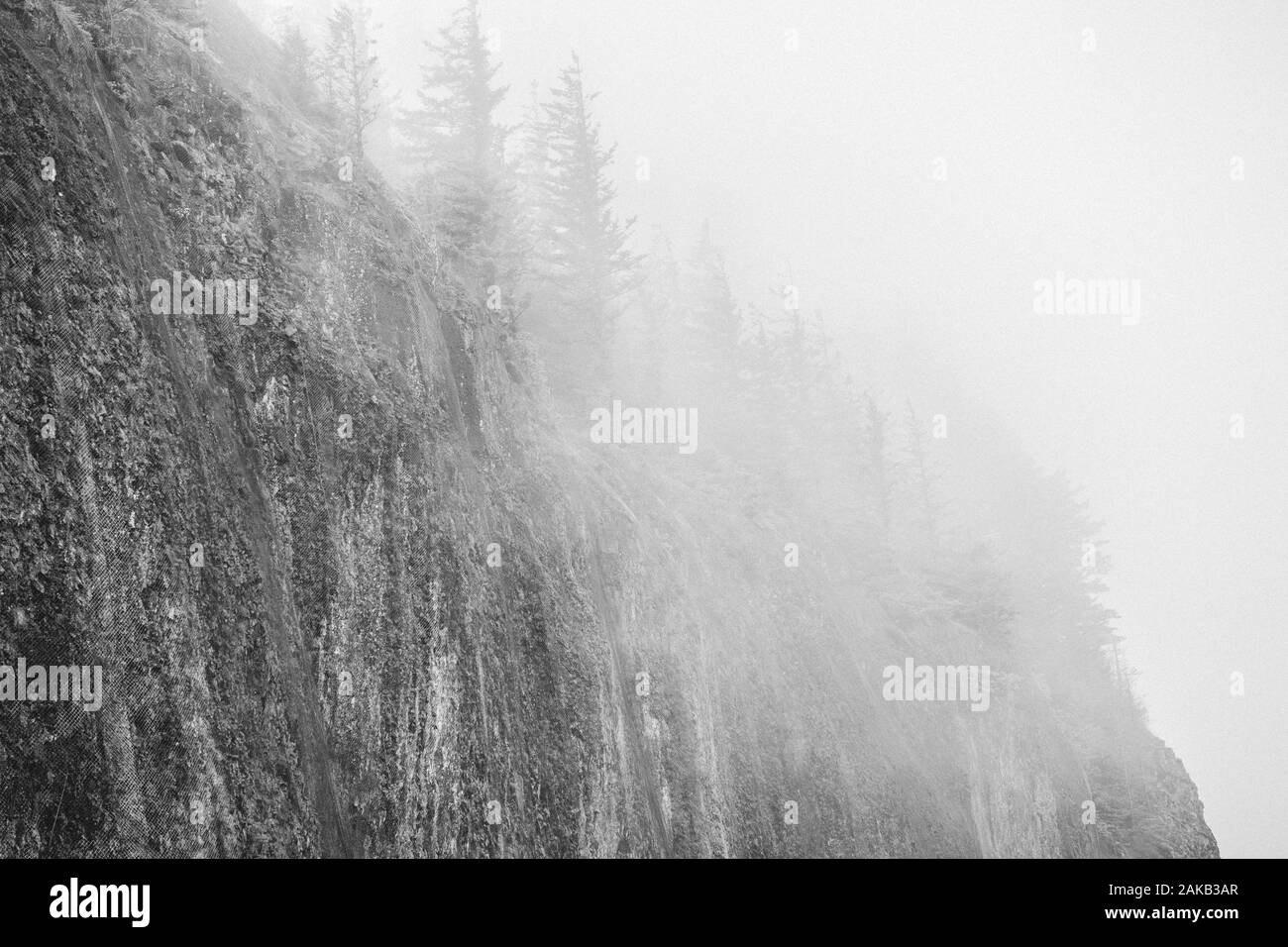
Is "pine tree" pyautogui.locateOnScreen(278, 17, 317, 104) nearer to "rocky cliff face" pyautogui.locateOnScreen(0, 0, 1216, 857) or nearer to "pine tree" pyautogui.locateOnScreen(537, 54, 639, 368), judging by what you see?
"rocky cliff face" pyautogui.locateOnScreen(0, 0, 1216, 857)

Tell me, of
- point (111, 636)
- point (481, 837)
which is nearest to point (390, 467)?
point (111, 636)

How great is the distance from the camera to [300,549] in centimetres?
1027

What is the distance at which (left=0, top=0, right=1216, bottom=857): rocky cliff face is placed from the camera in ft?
24.5

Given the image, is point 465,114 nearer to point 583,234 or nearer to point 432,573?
point 583,234

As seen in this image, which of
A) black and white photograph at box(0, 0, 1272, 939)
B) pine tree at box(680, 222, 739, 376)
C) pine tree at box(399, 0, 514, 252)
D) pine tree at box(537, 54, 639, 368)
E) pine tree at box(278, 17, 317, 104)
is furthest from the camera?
pine tree at box(680, 222, 739, 376)

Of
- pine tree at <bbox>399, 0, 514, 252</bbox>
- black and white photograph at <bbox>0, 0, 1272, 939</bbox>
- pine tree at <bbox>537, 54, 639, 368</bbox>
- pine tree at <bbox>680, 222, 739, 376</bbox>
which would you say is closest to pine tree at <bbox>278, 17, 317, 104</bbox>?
black and white photograph at <bbox>0, 0, 1272, 939</bbox>

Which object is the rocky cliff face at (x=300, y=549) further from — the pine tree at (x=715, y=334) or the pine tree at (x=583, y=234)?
the pine tree at (x=715, y=334)

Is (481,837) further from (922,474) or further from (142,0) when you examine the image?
(922,474)

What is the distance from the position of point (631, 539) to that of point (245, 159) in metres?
11.7

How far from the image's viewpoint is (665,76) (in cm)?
16012

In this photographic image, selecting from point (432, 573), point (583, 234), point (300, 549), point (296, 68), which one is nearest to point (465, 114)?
point (583, 234)

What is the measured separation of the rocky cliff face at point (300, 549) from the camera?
295 inches

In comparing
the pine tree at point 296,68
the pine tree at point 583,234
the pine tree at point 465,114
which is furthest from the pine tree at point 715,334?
the pine tree at point 296,68

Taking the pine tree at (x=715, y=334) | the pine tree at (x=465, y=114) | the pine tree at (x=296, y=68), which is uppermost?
the pine tree at (x=465, y=114)
